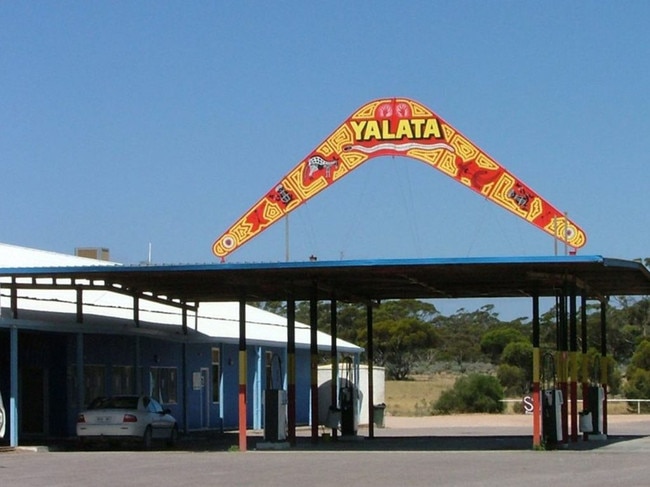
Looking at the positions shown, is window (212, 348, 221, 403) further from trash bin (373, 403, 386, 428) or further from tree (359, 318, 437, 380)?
tree (359, 318, 437, 380)

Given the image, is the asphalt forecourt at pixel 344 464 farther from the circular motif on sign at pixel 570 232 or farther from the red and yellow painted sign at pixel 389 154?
the red and yellow painted sign at pixel 389 154

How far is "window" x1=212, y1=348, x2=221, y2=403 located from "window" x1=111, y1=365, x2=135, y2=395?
17.9 feet

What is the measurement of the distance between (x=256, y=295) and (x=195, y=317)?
609 cm

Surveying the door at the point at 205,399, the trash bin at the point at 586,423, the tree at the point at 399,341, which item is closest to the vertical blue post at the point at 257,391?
the door at the point at 205,399

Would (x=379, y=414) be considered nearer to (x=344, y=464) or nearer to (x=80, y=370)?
(x=80, y=370)

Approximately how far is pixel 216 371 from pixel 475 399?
2154 cm

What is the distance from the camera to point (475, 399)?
2459 inches

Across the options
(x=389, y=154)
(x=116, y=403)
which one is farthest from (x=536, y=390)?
(x=116, y=403)

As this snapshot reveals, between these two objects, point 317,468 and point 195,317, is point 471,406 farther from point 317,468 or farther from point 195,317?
point 317,468

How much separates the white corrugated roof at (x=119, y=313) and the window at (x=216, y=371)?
75cm

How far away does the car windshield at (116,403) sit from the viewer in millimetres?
31578

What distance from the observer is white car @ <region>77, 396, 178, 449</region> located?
31047mm

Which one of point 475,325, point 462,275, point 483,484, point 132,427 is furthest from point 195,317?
point 475,325

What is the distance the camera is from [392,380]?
94.4 m
